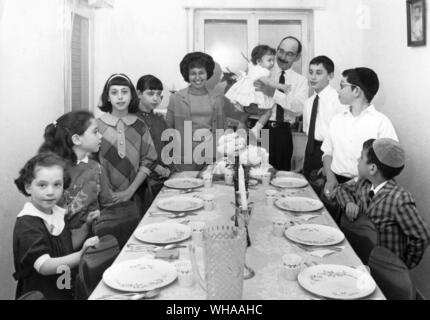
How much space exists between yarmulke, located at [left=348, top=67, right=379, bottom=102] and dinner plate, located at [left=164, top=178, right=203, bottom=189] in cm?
110

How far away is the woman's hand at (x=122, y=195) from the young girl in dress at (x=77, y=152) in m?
0.34

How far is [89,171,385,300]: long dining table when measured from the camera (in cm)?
139

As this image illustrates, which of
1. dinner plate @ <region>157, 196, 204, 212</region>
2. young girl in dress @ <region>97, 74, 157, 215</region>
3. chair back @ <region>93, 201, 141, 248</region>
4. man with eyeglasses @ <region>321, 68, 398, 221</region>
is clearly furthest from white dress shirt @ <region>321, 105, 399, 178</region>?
chair back @ <region>93, 201, 141, 248</region>

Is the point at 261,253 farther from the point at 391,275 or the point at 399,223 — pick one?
the point at 399,223

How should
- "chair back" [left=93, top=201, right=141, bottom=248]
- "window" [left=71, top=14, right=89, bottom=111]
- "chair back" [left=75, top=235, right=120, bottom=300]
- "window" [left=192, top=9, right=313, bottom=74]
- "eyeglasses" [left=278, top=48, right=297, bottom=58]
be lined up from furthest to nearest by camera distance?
"window" [left=192, top=9, right=313, bottom=74]
"eyeglasses" [left=278, top=48, right=297, bottom=58]
"window" [left=71, top=14, right=89, bottom=111]
"chair back" [left=93, top=201, right=141, bottom=248]
"chair back" [left=75, top=235, right=120, bottom=300]

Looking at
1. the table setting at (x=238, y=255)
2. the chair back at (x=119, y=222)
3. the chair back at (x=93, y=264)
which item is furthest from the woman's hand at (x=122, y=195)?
the chair back at (x=93, y=264)

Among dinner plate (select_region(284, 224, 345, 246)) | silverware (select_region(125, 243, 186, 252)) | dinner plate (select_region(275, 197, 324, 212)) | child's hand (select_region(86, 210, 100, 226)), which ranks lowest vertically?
silverware (select_region(125, 243, 186, 252))

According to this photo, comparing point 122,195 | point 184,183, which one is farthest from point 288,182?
point 122,195

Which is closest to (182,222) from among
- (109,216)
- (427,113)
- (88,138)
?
(109,216)

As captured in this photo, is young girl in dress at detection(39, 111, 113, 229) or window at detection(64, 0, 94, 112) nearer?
A: young girl in dress at detection(39, 111, 113, 229)

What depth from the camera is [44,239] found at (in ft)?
5.83

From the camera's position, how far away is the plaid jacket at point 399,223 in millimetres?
2197

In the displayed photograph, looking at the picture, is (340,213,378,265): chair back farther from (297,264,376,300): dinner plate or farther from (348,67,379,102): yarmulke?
(348,67,379,102): yarmulke

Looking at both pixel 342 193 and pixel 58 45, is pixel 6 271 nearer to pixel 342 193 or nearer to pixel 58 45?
pixel 58 45
